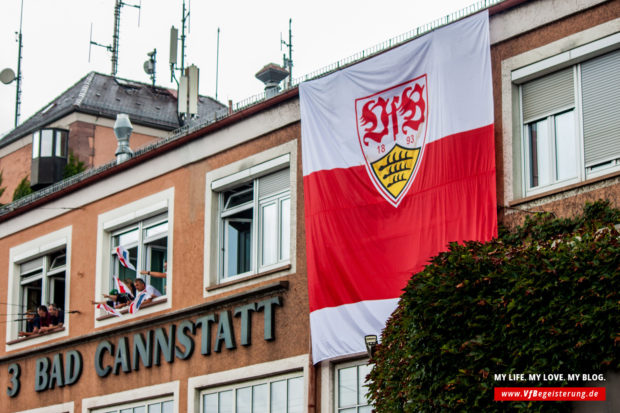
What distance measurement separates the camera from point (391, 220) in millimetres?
16609

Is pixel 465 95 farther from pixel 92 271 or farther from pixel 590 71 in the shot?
pixel 92 271

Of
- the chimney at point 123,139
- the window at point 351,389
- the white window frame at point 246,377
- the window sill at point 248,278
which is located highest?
the chimney at point 123,139

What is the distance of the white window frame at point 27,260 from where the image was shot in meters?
24.2

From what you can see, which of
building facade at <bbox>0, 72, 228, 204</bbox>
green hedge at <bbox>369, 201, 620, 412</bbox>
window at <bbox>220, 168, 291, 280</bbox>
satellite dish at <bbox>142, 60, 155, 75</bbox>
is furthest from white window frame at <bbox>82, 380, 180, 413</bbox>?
satellite dish at <bbox>142, 60, 155, 75</bbox>

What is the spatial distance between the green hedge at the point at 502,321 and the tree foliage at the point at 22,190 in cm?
2578

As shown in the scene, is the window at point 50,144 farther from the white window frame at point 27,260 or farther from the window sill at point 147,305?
the window sill at point 147,305

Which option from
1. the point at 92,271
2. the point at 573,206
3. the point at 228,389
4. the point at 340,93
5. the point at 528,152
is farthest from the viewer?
the point at 92,271

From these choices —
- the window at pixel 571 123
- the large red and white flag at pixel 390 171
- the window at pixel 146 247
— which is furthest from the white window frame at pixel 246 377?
the window at pixel 571 123

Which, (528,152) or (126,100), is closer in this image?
(528,152)

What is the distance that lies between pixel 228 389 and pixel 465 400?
8.14m

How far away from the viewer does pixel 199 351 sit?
800 inches

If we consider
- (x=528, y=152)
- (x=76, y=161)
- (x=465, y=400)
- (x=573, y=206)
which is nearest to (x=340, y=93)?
(x=528, y=152)

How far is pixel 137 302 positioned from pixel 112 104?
2028 cm

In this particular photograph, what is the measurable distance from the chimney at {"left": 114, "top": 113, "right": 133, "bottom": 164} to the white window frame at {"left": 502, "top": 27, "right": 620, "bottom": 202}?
9.98 m
